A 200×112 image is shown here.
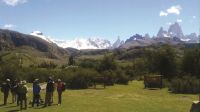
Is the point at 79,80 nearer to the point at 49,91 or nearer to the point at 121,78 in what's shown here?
the point at 121,78

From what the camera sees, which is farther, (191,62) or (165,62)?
(165,62)

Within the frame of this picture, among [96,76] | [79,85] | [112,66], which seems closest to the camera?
[79,85]

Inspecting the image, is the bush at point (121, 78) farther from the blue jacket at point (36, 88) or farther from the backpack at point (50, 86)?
the blue jacket at point (36, 88)

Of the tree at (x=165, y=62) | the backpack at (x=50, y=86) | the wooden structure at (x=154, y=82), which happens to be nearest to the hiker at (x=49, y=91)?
the backpack at (x=50, y=86)

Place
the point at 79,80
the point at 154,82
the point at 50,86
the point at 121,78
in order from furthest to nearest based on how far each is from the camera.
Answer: the point at 121,78, the point at 154,82, the point at 79,80, the point at 50,86

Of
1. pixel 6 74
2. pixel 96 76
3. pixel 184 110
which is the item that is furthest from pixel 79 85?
pixel 184 110

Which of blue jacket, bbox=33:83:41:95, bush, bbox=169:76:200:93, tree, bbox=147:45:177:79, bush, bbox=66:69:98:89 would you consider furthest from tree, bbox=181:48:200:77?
blue jacket, bbox=33:83:41:95

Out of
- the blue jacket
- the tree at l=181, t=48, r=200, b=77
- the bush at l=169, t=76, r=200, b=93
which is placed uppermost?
the tree at l=181, t=48, r=200, b=77

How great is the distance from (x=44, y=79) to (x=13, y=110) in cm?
4054

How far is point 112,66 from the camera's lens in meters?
85.4

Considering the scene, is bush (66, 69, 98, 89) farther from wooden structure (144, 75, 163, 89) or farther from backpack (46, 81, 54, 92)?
backpack (46, 81, 54, 92)

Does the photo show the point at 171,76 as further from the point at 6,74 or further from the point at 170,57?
the point at 6,74

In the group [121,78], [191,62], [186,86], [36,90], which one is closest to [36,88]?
[36,90]

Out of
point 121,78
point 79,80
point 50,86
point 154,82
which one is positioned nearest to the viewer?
point 50,86
